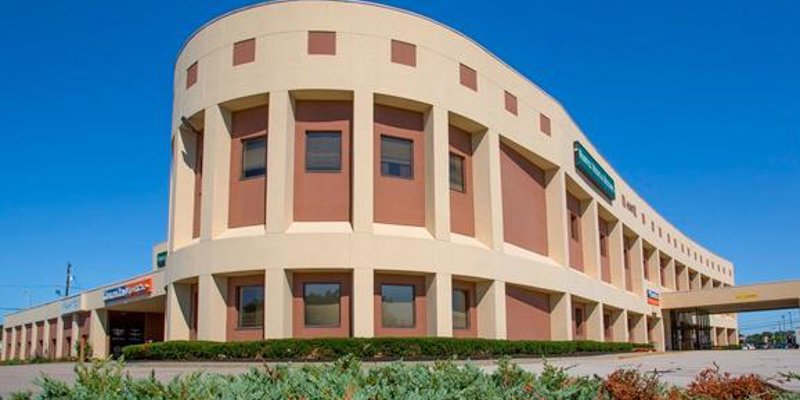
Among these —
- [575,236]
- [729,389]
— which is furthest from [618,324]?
[729,389]

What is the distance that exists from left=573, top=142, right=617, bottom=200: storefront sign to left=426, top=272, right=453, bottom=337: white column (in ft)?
49.3

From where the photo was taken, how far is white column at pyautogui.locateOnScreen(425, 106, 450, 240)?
26.2 meters

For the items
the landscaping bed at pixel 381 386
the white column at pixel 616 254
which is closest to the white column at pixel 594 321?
the white column at pixel 616 254

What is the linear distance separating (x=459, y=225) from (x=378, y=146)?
4.57m

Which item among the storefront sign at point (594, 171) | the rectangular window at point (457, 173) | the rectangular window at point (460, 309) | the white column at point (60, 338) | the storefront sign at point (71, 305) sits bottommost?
the white column at point (60, 338)

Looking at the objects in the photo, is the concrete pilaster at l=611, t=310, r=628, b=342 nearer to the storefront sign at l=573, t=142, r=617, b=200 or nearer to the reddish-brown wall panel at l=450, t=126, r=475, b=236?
the storefront sign at l=573, t=142, r=617, b=200

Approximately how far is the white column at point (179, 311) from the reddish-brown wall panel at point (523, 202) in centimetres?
1276

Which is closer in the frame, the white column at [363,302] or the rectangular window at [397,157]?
the white column at [363,302]

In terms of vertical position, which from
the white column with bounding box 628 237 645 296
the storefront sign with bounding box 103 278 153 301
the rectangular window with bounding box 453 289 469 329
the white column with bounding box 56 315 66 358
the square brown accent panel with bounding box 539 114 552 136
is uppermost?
the square brown accent panel with bounding box 539 114 552 136

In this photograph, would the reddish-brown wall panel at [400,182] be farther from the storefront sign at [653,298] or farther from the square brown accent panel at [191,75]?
the storefront sign at [653,298]

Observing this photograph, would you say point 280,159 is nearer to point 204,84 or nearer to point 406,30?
point 204,84

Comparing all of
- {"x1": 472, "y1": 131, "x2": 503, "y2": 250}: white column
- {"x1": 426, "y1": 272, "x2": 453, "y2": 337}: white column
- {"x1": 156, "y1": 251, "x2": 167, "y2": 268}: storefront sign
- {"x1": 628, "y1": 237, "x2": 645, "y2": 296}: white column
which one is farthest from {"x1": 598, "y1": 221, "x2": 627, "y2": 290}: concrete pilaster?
{"x1": 156, "y1": 251, "x2": 167, "y2": 268}: storefront sign

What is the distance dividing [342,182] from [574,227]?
60.1 ft

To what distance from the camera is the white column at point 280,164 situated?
971 inches
